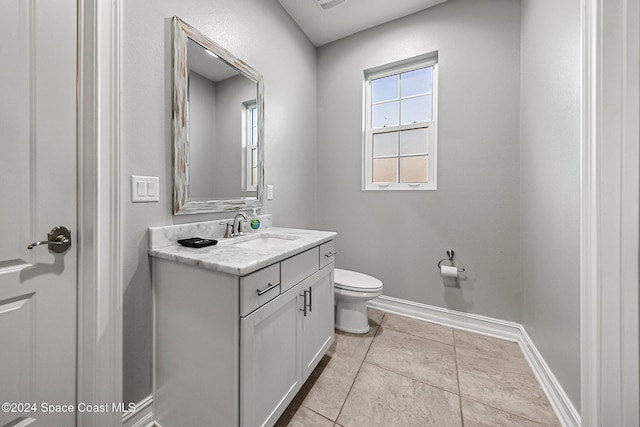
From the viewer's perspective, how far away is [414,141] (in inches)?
91.3

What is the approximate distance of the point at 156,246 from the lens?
1.18 metres

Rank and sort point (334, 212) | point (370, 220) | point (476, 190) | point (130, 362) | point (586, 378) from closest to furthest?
1. point (586, 378)
2. point (130, 362)
3. point (476, 190)
4. point (370, 220)
5. point (334, 212)

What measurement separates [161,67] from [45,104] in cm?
50

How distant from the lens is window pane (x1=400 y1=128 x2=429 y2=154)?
7.43 ft

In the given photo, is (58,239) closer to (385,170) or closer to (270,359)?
(270,359)

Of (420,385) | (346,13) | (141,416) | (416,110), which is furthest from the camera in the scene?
(416,110)

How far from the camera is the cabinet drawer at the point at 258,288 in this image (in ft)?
3.01

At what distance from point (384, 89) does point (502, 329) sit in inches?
94.9

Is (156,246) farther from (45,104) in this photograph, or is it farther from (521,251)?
(521,251)

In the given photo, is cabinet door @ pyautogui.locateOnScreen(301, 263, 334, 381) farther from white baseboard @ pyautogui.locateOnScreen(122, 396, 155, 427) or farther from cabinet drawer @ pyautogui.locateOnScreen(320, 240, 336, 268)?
white baseboard @ pyautogui.locateOnScreen(122, 396, 155, 427)

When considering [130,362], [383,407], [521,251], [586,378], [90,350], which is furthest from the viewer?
[521,251]

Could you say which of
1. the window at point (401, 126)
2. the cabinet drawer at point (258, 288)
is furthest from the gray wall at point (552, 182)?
the cabinet drawer at point (258, 288)

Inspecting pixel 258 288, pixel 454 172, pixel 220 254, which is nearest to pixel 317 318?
pixel 258 288

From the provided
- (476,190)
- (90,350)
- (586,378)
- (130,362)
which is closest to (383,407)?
(586,378)
